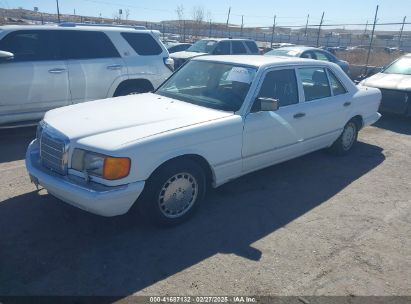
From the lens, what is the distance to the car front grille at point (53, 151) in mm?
3490

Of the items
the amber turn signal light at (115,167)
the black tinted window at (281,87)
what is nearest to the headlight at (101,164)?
the amber turn signal light at (115,167)

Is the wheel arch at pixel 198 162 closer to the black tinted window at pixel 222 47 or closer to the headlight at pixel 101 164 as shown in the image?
the headlight at pixel 101 164

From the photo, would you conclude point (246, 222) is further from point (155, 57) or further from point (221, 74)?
point (155, 57)

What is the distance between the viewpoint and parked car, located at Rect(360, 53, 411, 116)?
8.77 m

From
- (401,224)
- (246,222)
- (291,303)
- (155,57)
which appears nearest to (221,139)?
(246,222)

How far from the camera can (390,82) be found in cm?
928

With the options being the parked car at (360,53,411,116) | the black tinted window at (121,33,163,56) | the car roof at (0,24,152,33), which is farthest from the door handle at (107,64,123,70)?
the parked car at (360,53,411,116)

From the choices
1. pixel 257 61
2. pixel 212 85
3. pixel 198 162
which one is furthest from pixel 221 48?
pixel 198 162

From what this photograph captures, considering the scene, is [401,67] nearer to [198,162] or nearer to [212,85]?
[212,85]

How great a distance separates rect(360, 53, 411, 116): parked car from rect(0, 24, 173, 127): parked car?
5.31 metres

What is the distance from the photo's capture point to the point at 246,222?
4.06 m

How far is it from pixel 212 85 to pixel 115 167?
74.7 inches

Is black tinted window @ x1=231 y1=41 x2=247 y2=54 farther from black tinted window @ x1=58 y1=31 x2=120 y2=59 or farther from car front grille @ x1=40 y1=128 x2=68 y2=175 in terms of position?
car front grille @ x1=40 y1=128 x2=68 y2=175

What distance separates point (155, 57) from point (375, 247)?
229 inches
